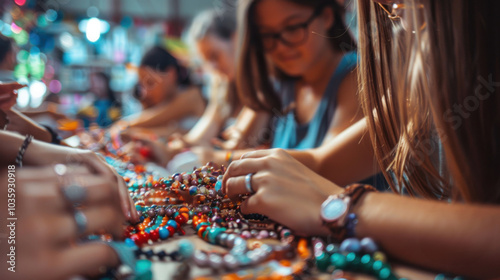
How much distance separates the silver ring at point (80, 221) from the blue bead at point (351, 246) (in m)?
0.25

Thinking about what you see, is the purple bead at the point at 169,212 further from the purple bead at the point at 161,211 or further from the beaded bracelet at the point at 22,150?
the beaded bracelet at the point at 22,150

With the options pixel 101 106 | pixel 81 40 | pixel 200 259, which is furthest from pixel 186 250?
pixel 81 40

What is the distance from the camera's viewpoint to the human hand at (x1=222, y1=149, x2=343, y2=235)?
48cm

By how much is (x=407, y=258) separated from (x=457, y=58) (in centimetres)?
23

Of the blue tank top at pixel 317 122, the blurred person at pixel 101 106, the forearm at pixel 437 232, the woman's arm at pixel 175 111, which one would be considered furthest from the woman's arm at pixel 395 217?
the woman's arm at pixel 175 111

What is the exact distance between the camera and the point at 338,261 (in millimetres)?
399

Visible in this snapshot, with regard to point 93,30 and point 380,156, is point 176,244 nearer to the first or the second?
point 380,156

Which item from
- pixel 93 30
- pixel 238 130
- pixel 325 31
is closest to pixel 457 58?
pixel 325 31

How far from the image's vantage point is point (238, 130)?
1.60 m

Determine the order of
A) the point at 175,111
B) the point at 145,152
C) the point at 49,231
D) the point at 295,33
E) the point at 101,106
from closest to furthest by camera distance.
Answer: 1. the point at 49,231
2. the point at 295,33
3. the point at 145,152
4. the point at 101,106
5. the point at 175,111

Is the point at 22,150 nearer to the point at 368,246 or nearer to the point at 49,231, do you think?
the point at 49,231

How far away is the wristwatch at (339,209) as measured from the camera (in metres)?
0.45

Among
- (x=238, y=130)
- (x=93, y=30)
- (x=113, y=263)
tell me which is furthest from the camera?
(x=93, y=30)

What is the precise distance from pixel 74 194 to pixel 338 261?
250 millimetres
